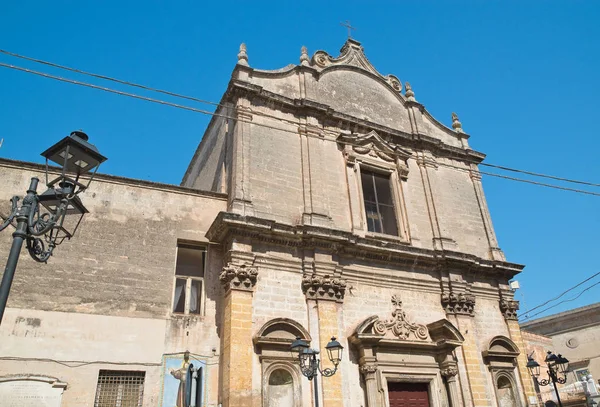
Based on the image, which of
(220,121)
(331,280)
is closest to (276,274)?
(331,280)

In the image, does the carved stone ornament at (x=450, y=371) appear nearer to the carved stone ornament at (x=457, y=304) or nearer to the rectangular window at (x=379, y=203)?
the carved stone ornament at (x=457, y=304)

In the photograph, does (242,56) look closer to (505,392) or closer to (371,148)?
(371,148)

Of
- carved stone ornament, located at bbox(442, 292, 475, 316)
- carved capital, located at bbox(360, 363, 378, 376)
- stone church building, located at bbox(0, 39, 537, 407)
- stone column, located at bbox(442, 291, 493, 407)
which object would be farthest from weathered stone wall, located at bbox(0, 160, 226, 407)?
stone column, located at bbox(442, 291, 493, 407)

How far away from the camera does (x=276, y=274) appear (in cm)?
1155

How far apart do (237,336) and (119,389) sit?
98.1 inches

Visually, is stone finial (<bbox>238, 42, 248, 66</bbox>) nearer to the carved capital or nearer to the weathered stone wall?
the weathered stone wall

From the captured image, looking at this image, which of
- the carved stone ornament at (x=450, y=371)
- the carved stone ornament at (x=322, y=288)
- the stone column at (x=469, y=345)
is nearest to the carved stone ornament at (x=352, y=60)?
the carved stone ornament at (x=322, y=288)

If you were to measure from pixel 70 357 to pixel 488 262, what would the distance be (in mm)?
11477

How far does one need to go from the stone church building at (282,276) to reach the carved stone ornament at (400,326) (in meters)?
0.04

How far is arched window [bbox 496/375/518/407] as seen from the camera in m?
13.3

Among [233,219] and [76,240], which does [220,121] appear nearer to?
[233,219]

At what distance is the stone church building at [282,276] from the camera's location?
9875mm

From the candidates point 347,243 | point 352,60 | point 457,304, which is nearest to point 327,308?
point 347,243

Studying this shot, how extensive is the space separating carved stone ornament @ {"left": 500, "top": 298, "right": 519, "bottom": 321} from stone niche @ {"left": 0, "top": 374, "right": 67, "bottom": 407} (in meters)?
11.7
